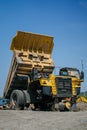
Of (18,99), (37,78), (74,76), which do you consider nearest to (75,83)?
(74,76)

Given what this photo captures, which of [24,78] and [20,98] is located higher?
[24,78]

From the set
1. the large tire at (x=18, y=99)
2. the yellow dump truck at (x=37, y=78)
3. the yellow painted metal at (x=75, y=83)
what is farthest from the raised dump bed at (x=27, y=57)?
the yellow painted metal at (x=75, y=83)

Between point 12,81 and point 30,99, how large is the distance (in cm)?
161

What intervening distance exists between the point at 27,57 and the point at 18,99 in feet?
7.66

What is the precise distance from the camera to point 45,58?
1642 centimetres

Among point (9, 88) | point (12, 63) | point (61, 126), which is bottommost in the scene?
point (61, 126)

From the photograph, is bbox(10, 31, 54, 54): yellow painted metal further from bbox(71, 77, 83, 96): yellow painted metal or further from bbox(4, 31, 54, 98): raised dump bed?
bbox(71, 77, 83, 96): yellow painted metal

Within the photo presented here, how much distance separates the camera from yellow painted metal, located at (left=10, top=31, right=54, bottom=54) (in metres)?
15.8

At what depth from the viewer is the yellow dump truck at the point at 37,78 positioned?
48.0 ft

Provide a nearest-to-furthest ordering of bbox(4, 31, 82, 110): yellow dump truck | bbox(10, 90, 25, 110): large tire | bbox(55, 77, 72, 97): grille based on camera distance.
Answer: bbox(4, 31, 82, 110): yellow dump truck < bbox(55, 77, 72, 97): grille < bbox(10, 90, 25, 110): large tire

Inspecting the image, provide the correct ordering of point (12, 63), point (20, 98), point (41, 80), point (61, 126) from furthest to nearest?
point (12, 63)
point (20, 98)
point (41, 80)
point (61, 126)

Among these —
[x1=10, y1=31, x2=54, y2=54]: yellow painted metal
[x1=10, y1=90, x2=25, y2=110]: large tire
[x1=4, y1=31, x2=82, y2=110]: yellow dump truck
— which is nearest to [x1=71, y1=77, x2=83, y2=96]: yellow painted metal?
[x1=4, y1=31, x2=82, y2=110]: yellow dump truck

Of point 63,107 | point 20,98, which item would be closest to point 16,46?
point 20,98

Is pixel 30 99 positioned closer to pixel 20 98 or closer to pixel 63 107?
pixel 20 98
